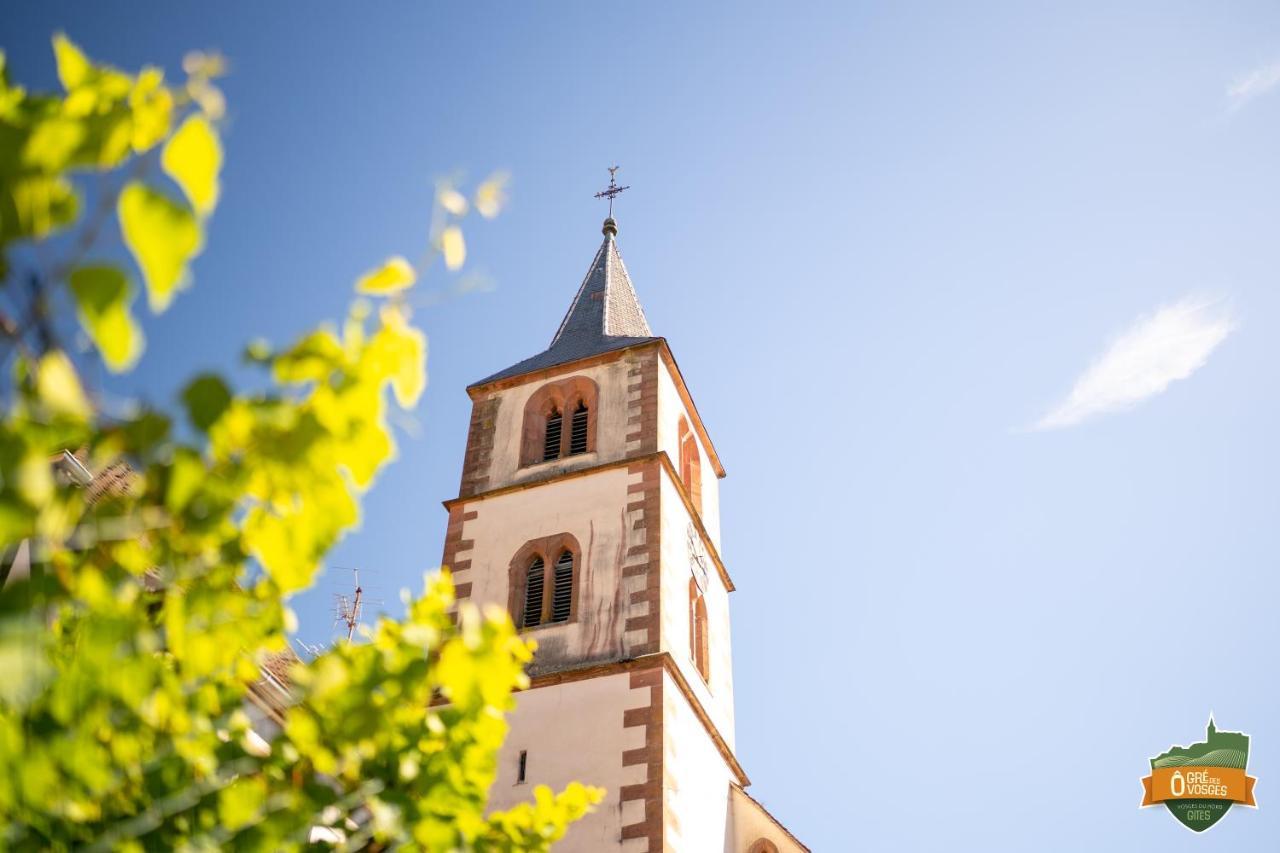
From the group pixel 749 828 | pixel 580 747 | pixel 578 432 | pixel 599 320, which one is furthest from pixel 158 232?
pixel 599 320

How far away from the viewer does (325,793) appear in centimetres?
295

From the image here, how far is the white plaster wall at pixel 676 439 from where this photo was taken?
18359 millimetres

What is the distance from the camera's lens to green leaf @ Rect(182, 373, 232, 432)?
1.86 m

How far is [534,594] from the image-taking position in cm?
1579

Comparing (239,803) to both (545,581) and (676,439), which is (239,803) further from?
(676,439)

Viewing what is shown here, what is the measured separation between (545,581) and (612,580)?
115cm

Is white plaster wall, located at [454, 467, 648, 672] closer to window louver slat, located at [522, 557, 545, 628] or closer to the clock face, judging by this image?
window louver slat, located at [522, 557, 545, 628]

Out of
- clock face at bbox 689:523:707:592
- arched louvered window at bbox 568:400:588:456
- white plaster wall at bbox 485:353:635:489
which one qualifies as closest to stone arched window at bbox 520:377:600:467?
arched louvered window at bbox 568:400:588:456

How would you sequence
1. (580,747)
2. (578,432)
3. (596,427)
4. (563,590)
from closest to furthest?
(580,747), (563,590), (596,427), (578,432)

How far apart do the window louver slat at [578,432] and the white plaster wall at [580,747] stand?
17.0 ft

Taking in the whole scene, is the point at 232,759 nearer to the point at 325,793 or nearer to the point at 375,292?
the point at 325,793

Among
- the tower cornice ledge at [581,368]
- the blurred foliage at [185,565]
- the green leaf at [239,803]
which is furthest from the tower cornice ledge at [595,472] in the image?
the green leaf at [239,803]

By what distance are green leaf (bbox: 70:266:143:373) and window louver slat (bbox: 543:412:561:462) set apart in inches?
642

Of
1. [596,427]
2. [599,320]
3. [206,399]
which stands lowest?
[206,399]
